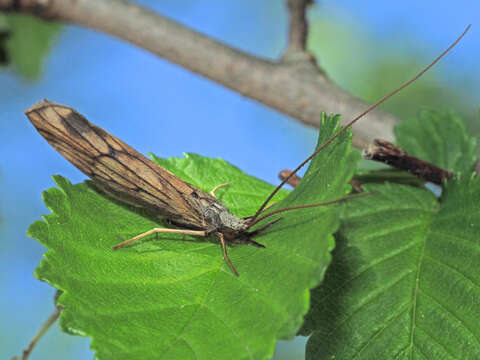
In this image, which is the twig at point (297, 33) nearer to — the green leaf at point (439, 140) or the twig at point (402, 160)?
the green leaf at point (439, 140)

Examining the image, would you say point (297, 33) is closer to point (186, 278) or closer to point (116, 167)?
point (116, 167)

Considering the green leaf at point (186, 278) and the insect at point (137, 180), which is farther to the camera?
the insect at point (137, 180)

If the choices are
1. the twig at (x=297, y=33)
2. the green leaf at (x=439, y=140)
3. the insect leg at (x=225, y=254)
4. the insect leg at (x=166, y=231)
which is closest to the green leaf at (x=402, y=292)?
the insect leg at (x=225, y=254)

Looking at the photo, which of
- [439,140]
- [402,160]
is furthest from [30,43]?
[402,160]

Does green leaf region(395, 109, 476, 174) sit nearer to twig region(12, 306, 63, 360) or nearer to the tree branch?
the tree branch

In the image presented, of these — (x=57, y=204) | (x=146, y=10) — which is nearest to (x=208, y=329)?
(x=57, y=204)

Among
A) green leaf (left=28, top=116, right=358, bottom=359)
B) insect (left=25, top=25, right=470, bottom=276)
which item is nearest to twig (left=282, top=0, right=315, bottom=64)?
insect (left=25, top=25, right=470, bottom=276)
